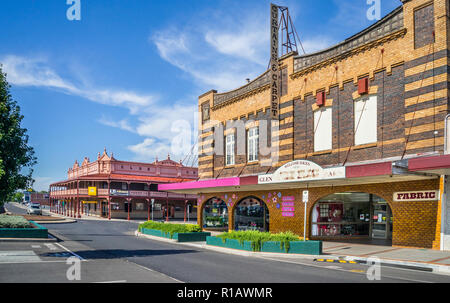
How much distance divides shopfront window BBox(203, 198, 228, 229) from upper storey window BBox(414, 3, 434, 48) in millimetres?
18468

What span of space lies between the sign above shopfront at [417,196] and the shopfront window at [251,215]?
10165 millimetres

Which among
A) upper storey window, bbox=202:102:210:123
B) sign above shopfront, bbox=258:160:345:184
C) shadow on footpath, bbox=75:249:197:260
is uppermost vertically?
upper storey window, bbox=202:102:210:123

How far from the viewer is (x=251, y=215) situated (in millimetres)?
27281

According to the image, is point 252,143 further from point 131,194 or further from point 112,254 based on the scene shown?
point 131,194

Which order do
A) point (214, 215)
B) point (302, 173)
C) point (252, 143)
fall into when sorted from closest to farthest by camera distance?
1. point (302, 173)
2. point (252, 143)
3. point (214, 215)

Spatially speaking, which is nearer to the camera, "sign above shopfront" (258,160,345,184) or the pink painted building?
"sign above shopfront" (258,160,345,184)

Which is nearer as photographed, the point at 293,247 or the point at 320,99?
the point at 293,247

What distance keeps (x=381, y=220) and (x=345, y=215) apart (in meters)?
2.06

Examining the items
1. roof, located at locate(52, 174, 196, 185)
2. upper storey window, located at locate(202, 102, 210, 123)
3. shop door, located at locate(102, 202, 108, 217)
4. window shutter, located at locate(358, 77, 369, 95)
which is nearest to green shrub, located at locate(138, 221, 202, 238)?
upper storey window, located at locate(202, 102, 210, 123)

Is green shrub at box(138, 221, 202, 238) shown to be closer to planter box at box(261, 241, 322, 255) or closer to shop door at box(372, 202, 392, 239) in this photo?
planter box at box(261, 241, 322, 255)

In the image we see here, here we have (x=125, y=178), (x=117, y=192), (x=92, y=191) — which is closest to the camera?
(x=117, y=192)

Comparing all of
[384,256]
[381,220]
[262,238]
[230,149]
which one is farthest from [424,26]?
[230,149]

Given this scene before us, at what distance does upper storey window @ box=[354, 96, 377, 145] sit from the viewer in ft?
61.5
